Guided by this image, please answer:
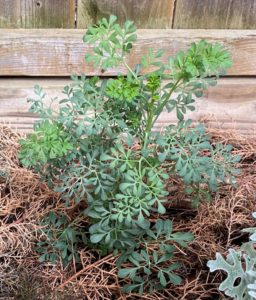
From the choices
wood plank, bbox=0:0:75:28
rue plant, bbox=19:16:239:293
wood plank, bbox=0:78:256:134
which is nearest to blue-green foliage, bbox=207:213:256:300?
rue plant, bbox=19:16:239:293

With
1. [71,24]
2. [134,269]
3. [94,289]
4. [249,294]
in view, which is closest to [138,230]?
[134,269]

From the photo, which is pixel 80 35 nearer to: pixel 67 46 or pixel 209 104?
pixel 67 46

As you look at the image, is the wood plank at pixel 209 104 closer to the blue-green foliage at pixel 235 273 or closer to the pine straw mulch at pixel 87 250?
the pine straw mulch at pixel 87 250

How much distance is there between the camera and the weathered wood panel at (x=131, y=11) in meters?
1.86

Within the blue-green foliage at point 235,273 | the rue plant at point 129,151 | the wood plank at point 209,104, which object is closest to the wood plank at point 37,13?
the wood plank at point 209,104

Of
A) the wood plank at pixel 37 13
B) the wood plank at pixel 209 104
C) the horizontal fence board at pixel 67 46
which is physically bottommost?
the wood plank at pixel 209 104

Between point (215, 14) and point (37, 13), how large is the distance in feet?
1.92

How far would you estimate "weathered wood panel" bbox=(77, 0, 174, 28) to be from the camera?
186 cm

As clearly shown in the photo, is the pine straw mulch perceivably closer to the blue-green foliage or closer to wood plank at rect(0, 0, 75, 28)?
the blue-green foliage

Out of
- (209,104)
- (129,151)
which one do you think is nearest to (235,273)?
(129,151)

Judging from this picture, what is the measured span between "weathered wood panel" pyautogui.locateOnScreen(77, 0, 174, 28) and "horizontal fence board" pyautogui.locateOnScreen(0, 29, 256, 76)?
3 cm

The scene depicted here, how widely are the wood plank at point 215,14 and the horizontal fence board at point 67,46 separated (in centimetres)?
2

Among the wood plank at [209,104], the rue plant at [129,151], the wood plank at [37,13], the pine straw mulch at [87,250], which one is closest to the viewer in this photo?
the rue plant at [129,151]

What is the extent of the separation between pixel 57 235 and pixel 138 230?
0.25 metres
